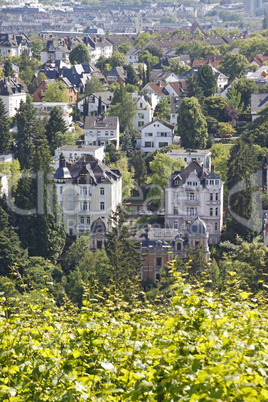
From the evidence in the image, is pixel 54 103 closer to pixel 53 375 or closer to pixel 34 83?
pixel 34 83

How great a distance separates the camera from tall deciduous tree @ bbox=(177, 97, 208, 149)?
52.7 metres

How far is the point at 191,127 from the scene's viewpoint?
53062mm

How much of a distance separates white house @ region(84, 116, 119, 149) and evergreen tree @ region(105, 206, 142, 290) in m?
18.6

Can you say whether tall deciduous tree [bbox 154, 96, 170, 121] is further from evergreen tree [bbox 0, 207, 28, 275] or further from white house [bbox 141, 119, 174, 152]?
evergreen tree [bbox 0, 207, 28, 275]

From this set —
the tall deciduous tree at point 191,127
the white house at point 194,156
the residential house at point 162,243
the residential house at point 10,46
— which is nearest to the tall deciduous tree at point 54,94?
the tall deciduous tree at point 191,127

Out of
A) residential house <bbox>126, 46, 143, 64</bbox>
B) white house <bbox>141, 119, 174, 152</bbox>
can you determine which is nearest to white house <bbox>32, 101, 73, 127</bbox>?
white house <bbox>141, 119, 174, 152</bbox>

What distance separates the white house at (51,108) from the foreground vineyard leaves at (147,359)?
48.7 metres

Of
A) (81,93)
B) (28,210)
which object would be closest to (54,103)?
(81,93)

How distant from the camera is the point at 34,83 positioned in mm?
73250

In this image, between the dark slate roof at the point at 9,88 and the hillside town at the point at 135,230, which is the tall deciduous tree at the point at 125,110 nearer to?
the hillside town at the point at 135,230

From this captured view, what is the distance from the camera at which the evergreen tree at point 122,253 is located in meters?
29.9

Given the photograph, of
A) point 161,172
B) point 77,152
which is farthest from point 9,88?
point 161,172

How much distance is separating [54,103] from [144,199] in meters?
18.0

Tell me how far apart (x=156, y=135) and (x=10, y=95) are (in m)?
13.0
